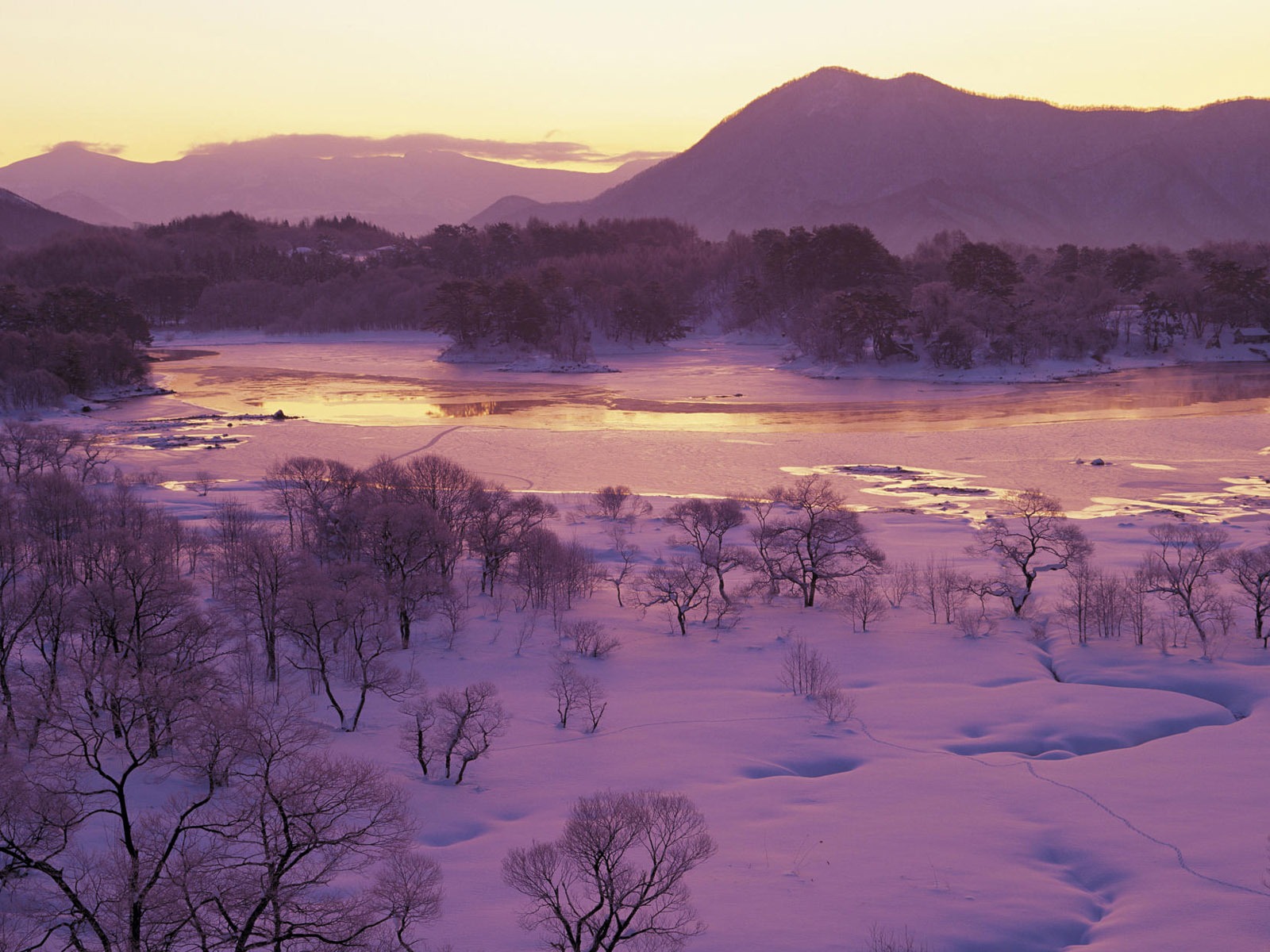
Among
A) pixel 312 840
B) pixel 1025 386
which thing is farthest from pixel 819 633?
pixel 1025 386

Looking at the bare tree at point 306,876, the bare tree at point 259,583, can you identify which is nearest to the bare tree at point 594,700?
the bare tree at point 306,876

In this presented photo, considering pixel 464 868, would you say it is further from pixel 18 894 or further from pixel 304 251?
pixel 304 251

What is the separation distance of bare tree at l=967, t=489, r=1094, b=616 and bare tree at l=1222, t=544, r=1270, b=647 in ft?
11.1

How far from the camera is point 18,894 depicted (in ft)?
34.4

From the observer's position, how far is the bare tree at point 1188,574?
2142cm

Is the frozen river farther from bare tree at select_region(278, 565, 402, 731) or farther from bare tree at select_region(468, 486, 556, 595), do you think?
bare tree at select_region(278, 565, 402, 731)

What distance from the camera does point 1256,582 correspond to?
21.8 meters

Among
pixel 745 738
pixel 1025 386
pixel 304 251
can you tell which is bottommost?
pixel 745 738

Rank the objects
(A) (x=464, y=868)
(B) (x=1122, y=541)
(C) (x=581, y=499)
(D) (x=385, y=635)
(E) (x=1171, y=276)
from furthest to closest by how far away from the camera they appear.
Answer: (E) (x=1171, y=276)
(C) (x=581, y=499)
(B) (x=1122, y=541)
(D) (x=385, y=635)
(A) (x=464, y=868)

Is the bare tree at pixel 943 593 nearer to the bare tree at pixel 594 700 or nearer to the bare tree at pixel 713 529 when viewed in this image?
the bare tree at pixel 713 529

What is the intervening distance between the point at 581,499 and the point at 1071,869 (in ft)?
78.9

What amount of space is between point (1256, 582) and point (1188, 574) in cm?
231

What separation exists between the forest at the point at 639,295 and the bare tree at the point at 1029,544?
4801 cm

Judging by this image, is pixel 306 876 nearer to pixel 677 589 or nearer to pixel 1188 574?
pixel 677 589
